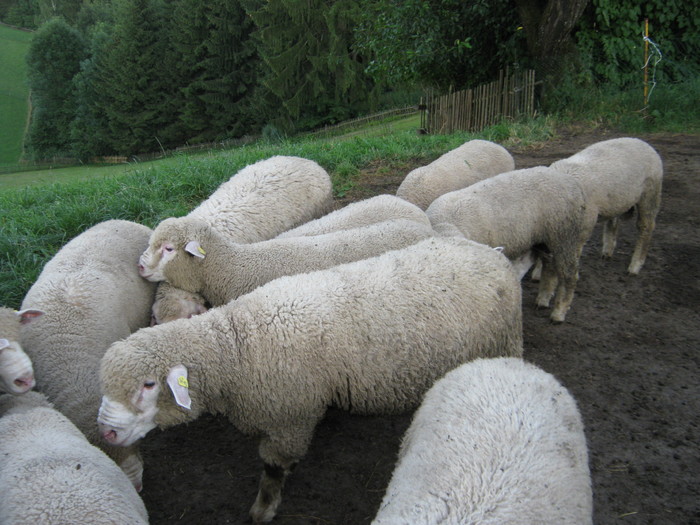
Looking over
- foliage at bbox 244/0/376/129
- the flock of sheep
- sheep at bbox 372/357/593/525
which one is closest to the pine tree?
foliage at bbox 244/0/376/129

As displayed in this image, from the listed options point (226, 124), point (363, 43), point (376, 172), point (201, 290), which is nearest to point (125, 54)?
point (226, 124)

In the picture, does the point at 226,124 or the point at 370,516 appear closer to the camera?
the point at 370,516

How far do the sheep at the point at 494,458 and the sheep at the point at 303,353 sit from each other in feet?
1.65

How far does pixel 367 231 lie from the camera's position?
13.3 feet

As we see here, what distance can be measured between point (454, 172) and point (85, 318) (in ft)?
13.2

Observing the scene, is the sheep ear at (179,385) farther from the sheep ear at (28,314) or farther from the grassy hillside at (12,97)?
the grassy hillside at (12,97)

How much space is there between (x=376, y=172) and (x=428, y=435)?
5969 millimetres

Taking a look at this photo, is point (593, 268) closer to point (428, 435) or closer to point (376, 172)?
point (376, 172)

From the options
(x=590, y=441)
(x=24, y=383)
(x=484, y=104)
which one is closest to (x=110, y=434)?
(x=24, y=383)

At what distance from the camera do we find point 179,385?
8.68 ft

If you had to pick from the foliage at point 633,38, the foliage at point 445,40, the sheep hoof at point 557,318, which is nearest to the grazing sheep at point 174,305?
the sheep hoof at point 557,318

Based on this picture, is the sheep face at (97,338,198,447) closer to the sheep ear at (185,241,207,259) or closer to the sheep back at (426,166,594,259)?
the sheep ear at (185,241,207,259)

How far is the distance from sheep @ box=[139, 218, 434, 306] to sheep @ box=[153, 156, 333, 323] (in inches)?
29.7

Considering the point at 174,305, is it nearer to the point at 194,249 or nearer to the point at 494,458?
the point at 194,249
